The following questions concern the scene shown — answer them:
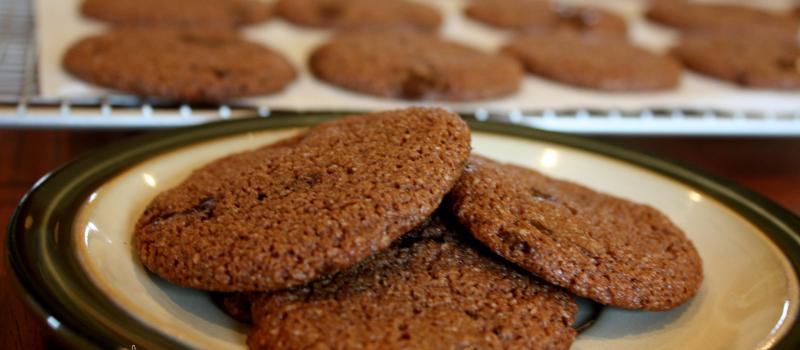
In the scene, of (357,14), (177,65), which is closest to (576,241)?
(177,65)

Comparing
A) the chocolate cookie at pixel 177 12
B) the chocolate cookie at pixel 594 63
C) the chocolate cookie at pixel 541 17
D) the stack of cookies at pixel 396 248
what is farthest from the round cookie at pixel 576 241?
the chocolate cookie at pixel 541 17

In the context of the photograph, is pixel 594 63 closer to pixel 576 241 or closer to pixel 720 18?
pixel 720 18

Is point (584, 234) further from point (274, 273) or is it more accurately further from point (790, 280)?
point (274, 273)

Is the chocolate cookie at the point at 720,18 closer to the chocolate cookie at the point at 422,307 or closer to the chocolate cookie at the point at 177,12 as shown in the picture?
the chocolate cookie at the point at 177,12

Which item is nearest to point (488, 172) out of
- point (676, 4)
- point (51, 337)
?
point (51, 337)

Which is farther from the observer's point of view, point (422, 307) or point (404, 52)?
point (404, 52)

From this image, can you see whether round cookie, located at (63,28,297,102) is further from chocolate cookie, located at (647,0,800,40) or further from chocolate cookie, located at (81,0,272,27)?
chocolate cookie, located at (647,0,800,40)

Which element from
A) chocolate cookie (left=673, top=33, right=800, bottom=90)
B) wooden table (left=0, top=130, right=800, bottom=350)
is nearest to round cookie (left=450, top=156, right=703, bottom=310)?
wooden table (left=0, top=130, right=800, bottom=350)
